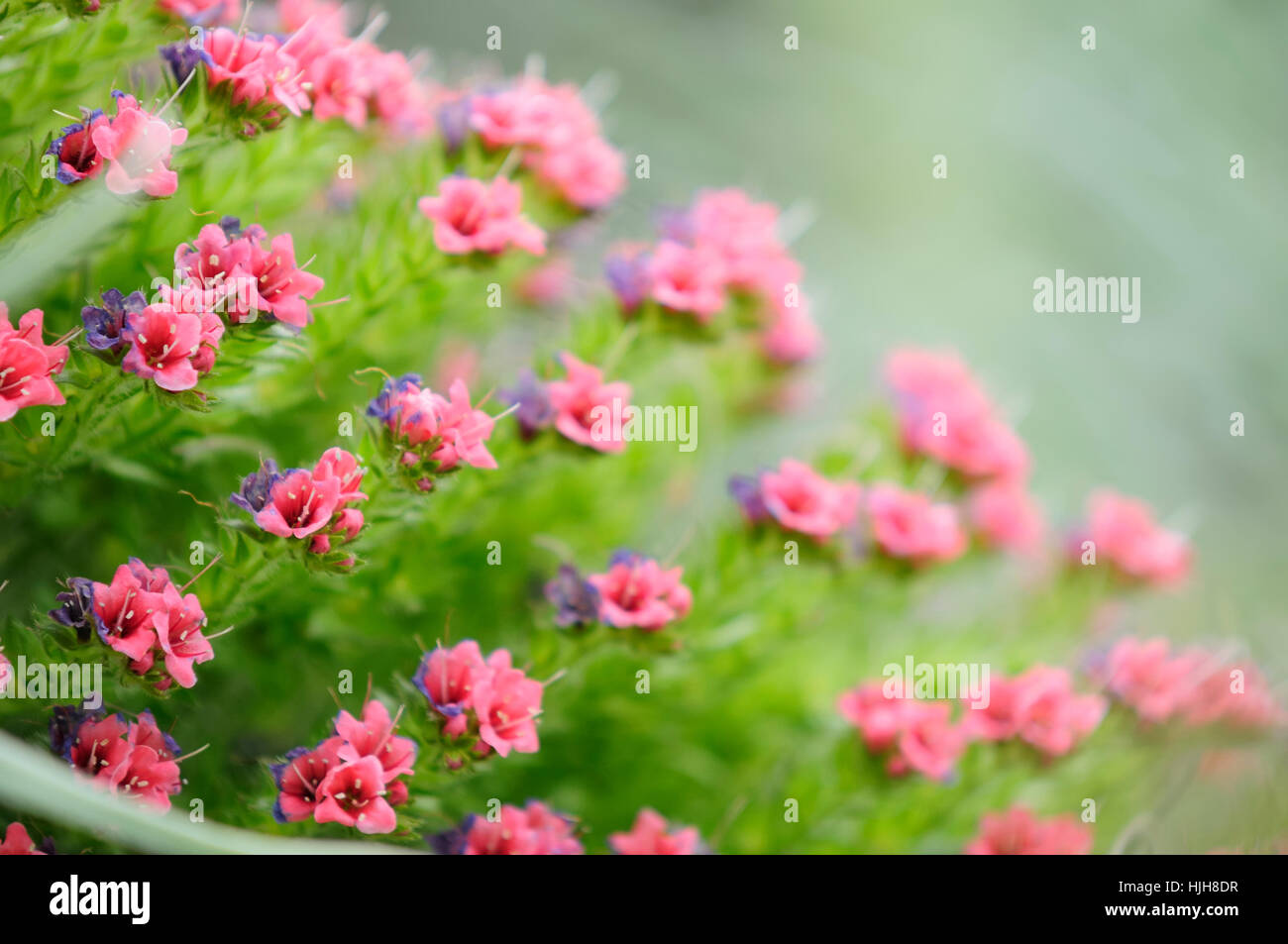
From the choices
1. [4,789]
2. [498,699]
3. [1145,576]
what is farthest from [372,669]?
[1145,576]

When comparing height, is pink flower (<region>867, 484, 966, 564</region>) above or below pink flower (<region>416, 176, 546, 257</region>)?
below

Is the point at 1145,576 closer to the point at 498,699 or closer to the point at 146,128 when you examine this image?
the point at 498,699

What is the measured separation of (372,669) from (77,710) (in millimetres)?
236

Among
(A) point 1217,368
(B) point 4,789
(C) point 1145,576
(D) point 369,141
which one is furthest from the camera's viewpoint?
(A) point 1217,368

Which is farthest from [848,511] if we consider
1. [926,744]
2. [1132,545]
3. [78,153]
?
[78,153]

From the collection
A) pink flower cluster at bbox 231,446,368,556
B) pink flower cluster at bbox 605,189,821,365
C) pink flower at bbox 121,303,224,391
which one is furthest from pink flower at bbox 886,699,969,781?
pink flower at bbox 121,303,224,391

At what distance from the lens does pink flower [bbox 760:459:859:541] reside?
85cm

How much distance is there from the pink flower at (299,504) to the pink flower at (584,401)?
7.6 inches

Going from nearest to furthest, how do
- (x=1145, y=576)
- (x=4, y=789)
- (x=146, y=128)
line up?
(x=4, y=789) → (x=146, y=128) → (x=1145, y=576)

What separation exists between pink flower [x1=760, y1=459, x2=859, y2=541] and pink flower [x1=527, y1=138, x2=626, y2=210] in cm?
29

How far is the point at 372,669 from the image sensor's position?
32.9 inches

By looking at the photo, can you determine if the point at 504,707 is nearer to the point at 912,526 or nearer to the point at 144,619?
the point at 144,619

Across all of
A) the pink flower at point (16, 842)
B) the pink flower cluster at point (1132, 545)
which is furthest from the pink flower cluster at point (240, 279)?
the pink flower cluster at point (1132, 545)

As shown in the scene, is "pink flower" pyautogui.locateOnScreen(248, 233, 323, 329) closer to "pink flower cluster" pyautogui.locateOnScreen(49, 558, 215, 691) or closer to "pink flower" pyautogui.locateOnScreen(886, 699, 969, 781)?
"pink flower cluster" pyautogui.locateOnScreen(49, 558, 215, 691)
